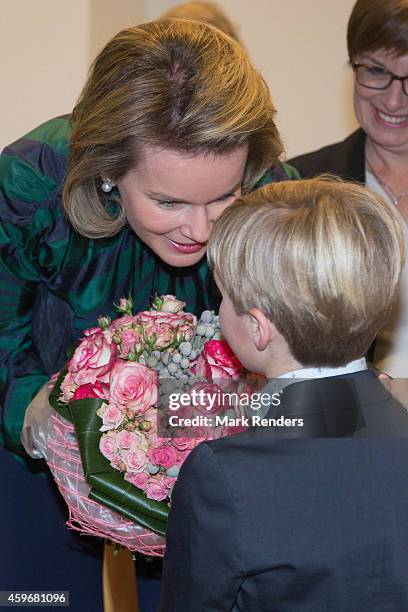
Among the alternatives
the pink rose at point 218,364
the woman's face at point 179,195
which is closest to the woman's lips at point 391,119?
the woman's face at point 179,195

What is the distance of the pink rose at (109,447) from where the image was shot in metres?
1.74

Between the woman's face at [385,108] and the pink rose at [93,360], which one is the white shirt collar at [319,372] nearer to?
the pink rose at [93,360]

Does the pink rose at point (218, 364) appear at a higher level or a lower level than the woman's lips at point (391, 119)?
lower

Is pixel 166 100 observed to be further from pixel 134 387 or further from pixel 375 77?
pixel 375 77

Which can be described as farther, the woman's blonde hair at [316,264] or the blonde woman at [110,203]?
the blonde woman at [110,203]

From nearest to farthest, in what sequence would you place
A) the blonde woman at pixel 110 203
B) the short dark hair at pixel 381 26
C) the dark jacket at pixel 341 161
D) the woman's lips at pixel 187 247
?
the blonde woman at pixel 110 203 < the woman's lips at pixel 187 247 < the short dark hair at pixel 381 26 < the dark jacket at pixel 341 161

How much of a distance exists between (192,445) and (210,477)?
0.32 meters

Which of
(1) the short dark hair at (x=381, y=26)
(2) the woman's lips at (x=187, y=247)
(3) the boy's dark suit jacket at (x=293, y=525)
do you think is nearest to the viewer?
(3) the boy's dark suit jacket at (x=293, y=525)

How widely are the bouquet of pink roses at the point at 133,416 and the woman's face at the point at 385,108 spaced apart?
45.7 inches

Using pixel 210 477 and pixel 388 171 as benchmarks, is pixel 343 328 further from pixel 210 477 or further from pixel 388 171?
pixel 388 171

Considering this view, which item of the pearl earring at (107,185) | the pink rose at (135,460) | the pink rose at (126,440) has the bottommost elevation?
the pink rose at (135,460)

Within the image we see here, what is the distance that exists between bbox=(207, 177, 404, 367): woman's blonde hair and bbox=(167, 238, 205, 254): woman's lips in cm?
46

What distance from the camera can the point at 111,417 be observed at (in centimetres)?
175

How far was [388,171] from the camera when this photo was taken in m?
3.04
